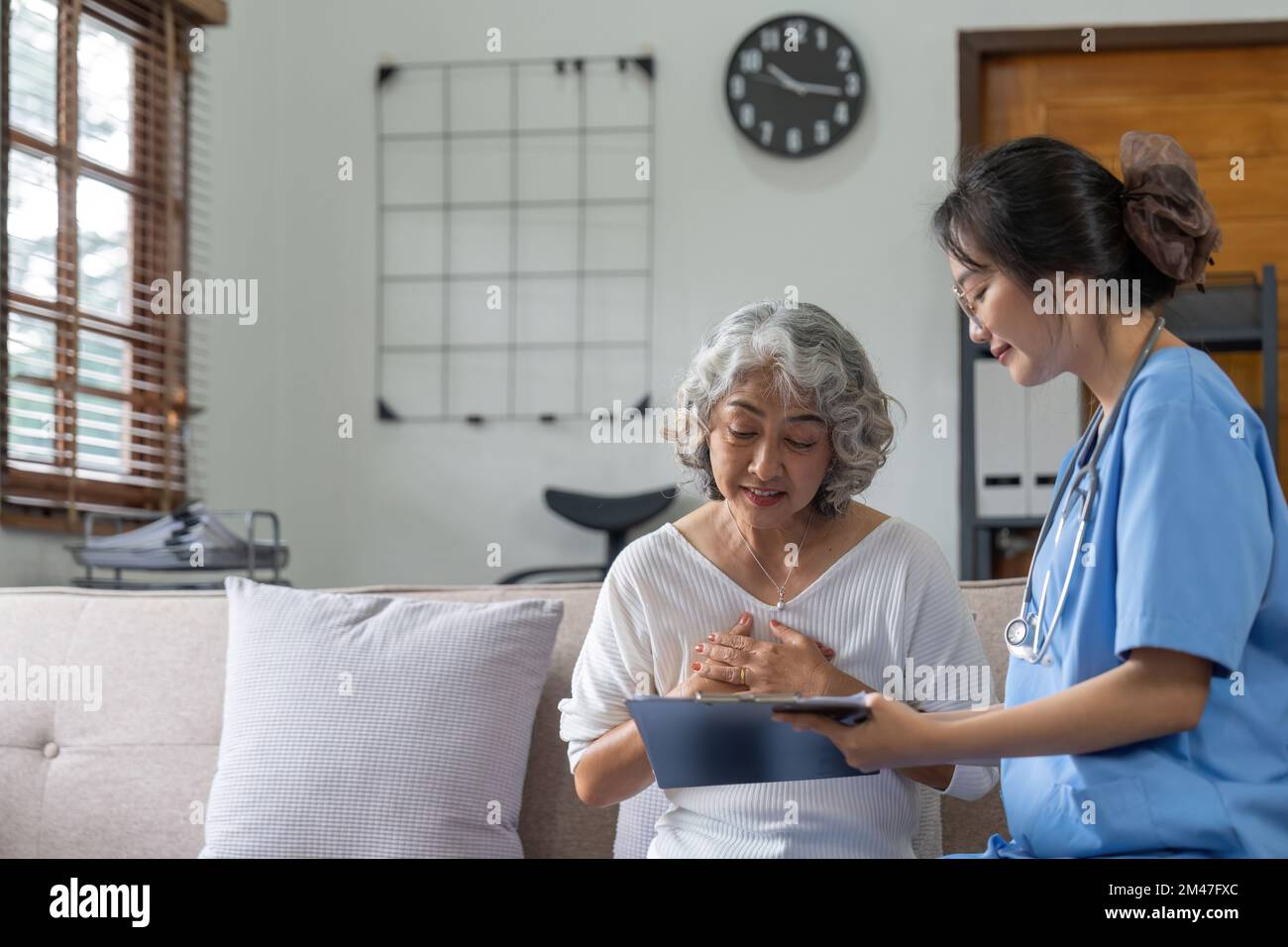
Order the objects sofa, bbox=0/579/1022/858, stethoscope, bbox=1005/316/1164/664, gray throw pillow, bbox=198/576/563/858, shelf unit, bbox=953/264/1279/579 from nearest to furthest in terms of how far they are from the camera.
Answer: stethoscope, bbox=1005/316/1164/664
gray throw pillow, bbox=198/576/563/858
sofa, bbox=0/579/1022/858
shelf unit, bbox=953/264/1279/579

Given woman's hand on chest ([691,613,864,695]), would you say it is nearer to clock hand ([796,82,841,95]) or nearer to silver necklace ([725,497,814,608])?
silver necklace ([725,497,814,608])

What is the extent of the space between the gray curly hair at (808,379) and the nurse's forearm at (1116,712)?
496 millimetres

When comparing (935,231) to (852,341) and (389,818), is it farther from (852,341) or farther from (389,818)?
(389,818)

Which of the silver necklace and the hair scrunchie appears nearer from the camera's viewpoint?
the hair scrunchie

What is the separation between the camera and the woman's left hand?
1.42 meters

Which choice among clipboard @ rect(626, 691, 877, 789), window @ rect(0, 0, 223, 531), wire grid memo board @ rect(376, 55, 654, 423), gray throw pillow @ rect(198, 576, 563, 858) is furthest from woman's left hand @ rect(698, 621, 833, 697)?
wire grid memo board @ rect(376, 55, 654, 423)

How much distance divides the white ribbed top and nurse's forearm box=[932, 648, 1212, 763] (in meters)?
0.36

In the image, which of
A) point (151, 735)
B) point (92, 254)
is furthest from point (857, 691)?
point (92, 254)

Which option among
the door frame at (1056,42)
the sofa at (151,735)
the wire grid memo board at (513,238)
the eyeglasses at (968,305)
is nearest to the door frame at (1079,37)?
the door frame at (1056,42)

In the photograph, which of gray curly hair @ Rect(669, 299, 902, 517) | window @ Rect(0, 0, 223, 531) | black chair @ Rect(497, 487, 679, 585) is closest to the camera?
gray curly hair @ Rect(669, 299, 902, 517)

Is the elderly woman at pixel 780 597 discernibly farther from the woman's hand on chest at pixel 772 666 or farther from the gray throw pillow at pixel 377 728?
the gray throw pillow at pixel 377 728

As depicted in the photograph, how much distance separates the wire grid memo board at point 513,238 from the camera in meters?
4.31

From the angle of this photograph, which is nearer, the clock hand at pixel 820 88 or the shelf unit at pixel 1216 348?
the shelf unit at pixel 1216 348
